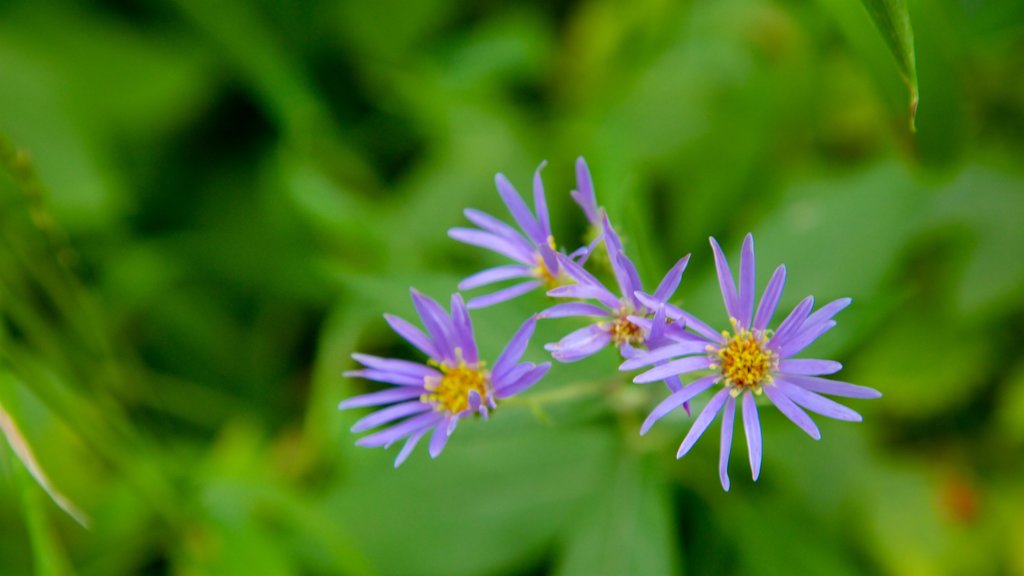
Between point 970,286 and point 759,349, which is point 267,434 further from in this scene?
point 970,286

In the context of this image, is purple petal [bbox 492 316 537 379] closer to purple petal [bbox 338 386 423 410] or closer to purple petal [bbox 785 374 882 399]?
purple petal [bbox 338 386 423 410]

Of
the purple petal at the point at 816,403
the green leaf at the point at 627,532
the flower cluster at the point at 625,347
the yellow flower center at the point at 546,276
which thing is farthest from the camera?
the green leaf at the point at 627,532

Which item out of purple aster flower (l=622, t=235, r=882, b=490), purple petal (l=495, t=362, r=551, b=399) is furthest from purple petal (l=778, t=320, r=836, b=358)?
purple petal (l=495, t=362, r=551, b=399)

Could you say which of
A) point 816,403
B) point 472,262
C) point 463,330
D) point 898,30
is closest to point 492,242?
point 463,330

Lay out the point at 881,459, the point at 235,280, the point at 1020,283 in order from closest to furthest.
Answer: the point at 1020,283
the point at 881,459
the point at 235,280

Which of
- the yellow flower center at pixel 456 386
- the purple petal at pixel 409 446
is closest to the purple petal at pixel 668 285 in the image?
the yellow flower center at pixel 456 386

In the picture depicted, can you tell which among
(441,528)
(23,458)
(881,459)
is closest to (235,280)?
(441,528)

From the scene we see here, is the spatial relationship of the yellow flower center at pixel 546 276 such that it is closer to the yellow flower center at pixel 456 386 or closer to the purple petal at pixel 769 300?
the yellow flower center at pixel 456 386
